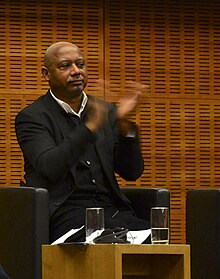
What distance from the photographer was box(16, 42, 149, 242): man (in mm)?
4469

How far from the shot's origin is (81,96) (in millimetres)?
4793

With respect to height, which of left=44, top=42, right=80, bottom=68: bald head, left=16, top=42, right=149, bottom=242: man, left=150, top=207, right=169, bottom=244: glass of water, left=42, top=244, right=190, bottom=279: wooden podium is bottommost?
left=42, top=244, right=190, bottom=279: wooden podium

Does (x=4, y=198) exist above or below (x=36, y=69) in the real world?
below

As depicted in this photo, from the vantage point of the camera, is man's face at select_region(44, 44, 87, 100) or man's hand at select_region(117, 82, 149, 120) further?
man's face at select_region(44, 44, 87, 100)

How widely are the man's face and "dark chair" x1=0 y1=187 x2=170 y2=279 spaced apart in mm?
598

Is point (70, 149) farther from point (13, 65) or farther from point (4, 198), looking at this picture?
point (13, 65)

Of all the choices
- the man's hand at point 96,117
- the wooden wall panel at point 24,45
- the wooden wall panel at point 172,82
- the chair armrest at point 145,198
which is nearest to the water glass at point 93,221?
the man's hand at point 96,117

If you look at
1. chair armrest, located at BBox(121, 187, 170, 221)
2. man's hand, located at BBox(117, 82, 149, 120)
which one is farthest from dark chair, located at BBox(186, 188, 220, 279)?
man's hand, located at BBox(117, 82, 149, 120)

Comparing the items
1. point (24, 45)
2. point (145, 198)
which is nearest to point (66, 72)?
point (145, 198)

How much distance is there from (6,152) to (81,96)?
5.37ft

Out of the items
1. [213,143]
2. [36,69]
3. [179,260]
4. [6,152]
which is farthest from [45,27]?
[179,260]

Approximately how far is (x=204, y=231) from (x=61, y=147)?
101 cm

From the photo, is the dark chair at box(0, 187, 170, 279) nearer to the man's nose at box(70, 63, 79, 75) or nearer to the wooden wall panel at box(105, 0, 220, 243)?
the man's nose at box(70, 63, 79, 75)

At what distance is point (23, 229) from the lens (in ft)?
14.7
